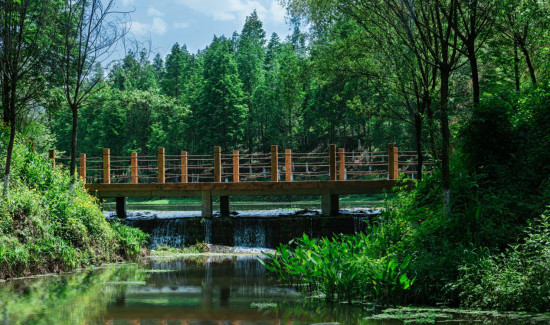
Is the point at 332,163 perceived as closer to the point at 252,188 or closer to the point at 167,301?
the point at 252,188

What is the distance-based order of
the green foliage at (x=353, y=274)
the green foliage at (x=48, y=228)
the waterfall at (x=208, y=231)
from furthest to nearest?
the waterfall at (x=208, y=231) → the green foliage at (x=48, y=228) → the green foliage at (x=353, y=274)

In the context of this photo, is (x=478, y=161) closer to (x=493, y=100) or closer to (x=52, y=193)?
(x=493, y=100)

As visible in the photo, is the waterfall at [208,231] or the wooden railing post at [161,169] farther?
the wooden railing post at [161,169]

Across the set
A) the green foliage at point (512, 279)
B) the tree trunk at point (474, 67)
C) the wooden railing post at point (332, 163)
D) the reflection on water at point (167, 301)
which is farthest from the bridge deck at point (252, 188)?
the green foliage at point (512, 279)

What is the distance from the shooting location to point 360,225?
17391 mm

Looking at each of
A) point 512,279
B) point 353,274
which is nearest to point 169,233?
point 353,274

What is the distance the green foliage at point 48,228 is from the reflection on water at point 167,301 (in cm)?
50

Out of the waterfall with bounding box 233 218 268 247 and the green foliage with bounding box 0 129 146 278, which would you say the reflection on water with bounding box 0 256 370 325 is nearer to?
the green foliage with bounding box 0 129 146 278

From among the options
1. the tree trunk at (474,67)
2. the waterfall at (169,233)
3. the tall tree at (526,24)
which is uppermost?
A: the tall tree at (526,24)

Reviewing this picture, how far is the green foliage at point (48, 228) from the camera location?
10.6 m

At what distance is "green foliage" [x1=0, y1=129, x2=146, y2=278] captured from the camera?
34.8 feet

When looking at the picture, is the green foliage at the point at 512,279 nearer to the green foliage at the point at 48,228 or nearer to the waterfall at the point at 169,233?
the green foliage at the point at 48,228

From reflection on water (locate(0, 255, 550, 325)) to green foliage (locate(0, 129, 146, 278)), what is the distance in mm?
497

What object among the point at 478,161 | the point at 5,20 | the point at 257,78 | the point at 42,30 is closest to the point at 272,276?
the point at 478,161
